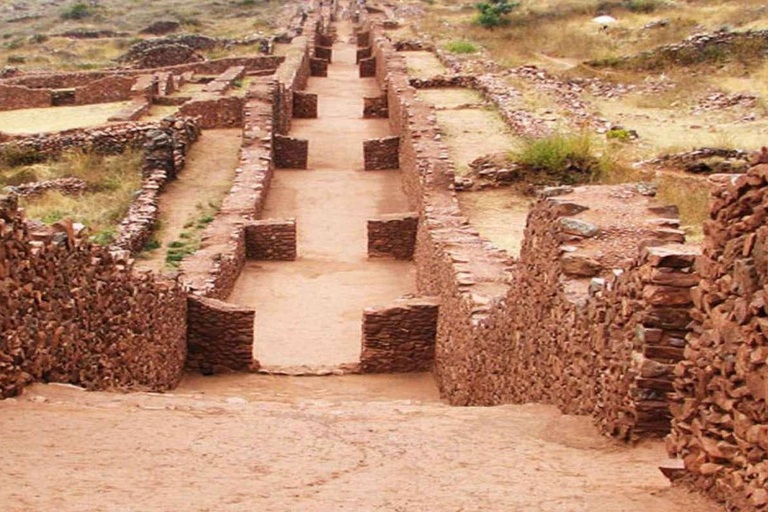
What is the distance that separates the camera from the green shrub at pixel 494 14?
40.8 meters

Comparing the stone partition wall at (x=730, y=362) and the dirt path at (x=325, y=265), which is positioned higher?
the stone partition wall at (x=730, y=362)

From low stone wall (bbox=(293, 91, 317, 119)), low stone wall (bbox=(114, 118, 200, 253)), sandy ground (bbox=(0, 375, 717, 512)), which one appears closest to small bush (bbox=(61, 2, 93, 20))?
low stone wall (bbox=(293, 91, 317, 119))

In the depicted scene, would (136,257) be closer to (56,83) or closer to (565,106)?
(565,106)

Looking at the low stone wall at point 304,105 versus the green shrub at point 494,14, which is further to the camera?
the green shrub at point 494,14

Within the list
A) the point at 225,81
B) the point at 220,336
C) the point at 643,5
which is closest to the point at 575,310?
the point at 220,336

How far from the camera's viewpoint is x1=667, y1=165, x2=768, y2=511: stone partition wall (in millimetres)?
4066

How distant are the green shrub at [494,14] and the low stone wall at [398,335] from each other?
29.5m

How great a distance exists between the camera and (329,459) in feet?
17.4

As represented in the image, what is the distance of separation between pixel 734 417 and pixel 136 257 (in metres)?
11.2

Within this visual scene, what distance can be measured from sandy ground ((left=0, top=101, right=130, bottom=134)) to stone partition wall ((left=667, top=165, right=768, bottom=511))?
21504 mm

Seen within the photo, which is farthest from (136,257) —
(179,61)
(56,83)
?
(179,61)

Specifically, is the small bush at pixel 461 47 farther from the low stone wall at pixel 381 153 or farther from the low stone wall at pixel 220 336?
the low stone wall at pixel 220 336

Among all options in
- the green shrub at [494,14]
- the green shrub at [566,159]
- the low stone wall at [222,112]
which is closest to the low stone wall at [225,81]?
the low stone wall at [222,112]

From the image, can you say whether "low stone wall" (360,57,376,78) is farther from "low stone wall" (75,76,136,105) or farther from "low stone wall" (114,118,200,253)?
"low stone wall" (114,118,200,253)
